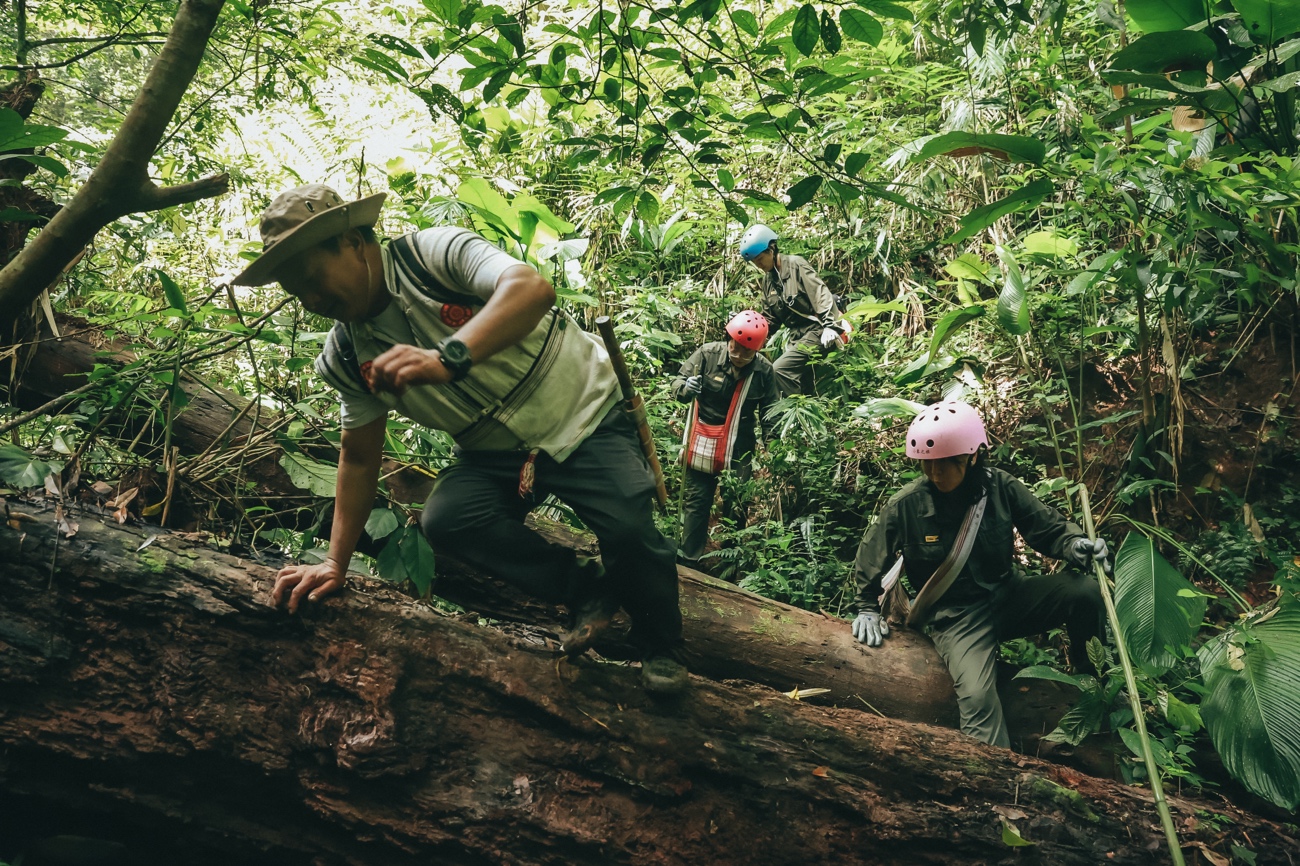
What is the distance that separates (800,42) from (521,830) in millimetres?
2573

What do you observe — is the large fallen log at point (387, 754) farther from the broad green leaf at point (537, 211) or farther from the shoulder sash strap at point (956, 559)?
the broad green leaf at point (537, 211)

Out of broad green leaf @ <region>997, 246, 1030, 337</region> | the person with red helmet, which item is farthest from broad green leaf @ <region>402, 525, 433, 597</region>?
the person with red helmet

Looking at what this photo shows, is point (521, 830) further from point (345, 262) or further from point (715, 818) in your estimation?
point (345, 262)

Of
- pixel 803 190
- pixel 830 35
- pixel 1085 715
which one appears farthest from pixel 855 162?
pixel 1085 715

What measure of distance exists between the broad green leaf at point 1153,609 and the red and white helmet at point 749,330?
13.9 feet

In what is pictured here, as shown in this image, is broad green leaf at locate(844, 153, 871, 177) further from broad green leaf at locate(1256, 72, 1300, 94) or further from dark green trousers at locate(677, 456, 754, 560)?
dark green trousers at locate(677, 456, 754, 560)

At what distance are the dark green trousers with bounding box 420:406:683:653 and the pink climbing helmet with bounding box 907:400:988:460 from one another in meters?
→ 1.96

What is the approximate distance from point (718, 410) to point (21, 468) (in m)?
5.53

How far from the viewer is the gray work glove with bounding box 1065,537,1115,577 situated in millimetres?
4098

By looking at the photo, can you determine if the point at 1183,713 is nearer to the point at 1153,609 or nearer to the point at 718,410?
the point at 1153,609

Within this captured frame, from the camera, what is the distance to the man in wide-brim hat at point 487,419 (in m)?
2.38

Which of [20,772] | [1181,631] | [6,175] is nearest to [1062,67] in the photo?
[1181,631]

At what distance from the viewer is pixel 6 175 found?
4008mm

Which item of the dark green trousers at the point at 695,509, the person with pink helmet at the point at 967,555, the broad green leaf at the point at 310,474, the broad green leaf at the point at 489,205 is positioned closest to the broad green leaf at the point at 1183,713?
the person with pink helmet at the point at 967,555
